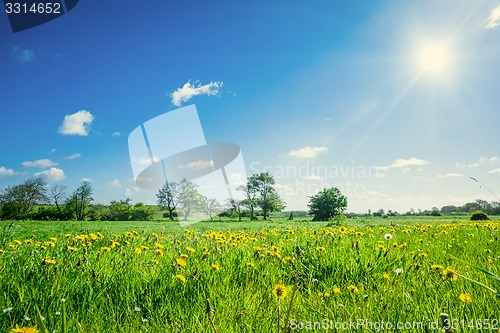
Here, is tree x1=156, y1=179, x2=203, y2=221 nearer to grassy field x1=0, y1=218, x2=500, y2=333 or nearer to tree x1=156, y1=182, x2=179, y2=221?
tree x1=156, y1=182, x2=179, y2=221

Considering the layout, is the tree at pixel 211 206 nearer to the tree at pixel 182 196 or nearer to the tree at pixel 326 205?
the tree at pixel 182 196

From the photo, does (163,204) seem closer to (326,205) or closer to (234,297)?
(326,205)

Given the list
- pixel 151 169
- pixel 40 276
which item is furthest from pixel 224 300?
pixel 151 169

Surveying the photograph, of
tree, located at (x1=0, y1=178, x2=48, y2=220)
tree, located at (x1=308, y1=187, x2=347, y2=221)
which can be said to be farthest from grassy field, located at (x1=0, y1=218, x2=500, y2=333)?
tree, located at (x1=0, y1=178, x2=48, y2=220)

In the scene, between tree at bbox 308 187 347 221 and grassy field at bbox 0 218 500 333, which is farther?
tree at bbox 308 187 347 221

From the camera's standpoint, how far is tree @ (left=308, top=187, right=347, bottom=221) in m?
72.3

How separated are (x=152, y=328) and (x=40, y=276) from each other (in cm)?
141

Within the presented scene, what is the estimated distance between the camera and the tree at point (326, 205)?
72.3m

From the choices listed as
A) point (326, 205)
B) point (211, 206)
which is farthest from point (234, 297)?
point (211, 206)

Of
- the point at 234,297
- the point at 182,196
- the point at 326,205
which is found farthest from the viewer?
the point at 182,196

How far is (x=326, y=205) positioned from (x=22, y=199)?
88.2 m

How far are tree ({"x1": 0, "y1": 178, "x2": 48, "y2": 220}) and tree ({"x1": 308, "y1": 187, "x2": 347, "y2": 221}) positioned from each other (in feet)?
270

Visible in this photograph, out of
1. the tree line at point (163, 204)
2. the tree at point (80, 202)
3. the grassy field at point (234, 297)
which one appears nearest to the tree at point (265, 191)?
the tree line at point (163, 204)

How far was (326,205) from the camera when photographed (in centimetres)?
7262
